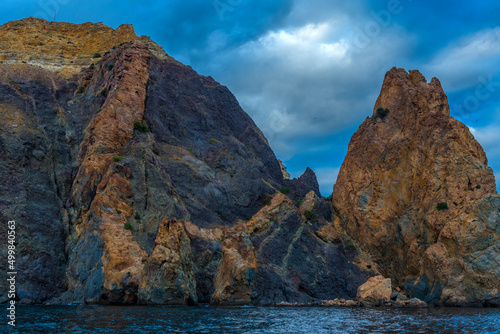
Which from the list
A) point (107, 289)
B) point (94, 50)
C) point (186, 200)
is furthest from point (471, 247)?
point (94, 50)

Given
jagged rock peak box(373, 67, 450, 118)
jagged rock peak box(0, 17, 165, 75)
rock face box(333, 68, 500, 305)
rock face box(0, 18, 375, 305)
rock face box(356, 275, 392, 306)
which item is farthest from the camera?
jagged rock peak box(0, 17, 165, 75)

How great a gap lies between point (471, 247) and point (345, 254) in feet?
85.5

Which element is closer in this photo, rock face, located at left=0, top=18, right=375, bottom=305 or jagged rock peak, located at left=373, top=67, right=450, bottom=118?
rock face, located at left=0, top=18, right=375, bottom=305

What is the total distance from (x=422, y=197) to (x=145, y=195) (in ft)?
175

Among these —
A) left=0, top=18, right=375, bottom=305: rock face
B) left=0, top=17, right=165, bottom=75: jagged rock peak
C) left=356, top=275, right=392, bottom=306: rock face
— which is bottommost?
left=356, top=275, right=392, bottom=306: rock face

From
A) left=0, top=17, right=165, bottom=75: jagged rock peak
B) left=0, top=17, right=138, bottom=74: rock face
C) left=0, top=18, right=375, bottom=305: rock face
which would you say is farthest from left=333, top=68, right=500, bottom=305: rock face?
left=0, top=17, right=138, bottom=74: rock face

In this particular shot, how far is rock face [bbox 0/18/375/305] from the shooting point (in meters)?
54.5

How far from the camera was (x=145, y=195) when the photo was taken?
66.6 metres

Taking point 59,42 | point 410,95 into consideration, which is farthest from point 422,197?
point 59,42

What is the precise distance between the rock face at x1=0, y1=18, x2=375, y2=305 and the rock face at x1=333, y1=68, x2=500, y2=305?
7609 millimetres

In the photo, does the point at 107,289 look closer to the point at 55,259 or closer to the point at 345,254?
the point at 55,259

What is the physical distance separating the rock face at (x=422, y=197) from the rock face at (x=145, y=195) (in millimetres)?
7609

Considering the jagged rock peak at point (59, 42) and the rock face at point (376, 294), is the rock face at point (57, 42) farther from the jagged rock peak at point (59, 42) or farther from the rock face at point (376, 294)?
the rock face at point (376, 294)

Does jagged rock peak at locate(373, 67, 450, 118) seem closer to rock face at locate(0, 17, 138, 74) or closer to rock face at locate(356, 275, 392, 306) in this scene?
rock face at locate(356, 275, 392, 306)
